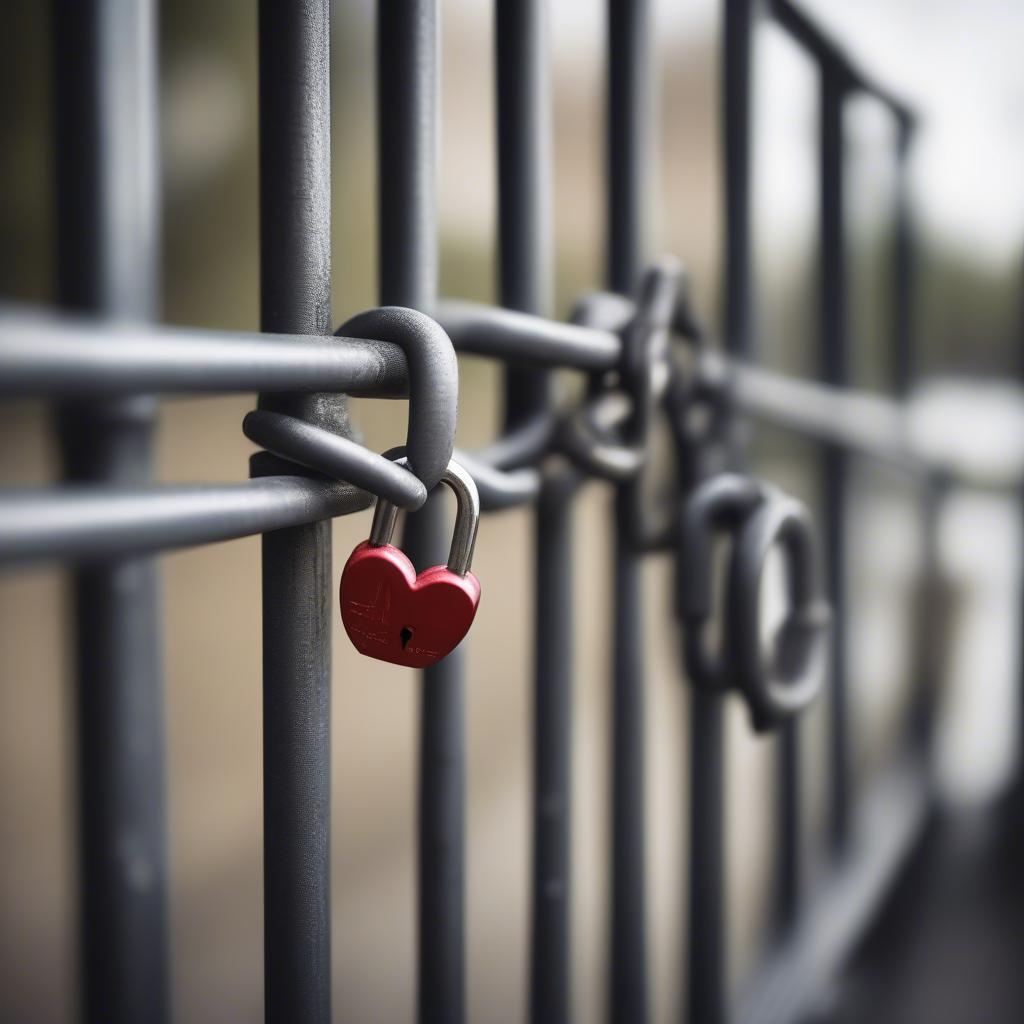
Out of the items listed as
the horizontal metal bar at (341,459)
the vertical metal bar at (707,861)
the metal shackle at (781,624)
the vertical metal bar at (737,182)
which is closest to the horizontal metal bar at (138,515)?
Result: the horizontal metal bar at (341,459)

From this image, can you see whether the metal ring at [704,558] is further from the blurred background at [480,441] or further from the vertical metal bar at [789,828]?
the vertical metal bar at [789,828]

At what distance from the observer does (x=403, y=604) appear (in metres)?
0.27

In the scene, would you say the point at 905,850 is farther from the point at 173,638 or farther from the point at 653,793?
the point at 173,638

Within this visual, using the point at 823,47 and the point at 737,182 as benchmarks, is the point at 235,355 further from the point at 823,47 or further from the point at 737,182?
the point at 823,47

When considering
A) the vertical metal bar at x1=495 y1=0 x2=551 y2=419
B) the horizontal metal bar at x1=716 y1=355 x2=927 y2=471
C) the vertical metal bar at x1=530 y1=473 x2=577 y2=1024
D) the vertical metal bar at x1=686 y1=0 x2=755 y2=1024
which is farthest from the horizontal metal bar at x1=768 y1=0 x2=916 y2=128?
the vertical metal bar at x1=530 y1=473 x2=577 y2=1024

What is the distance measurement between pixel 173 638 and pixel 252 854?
215mm

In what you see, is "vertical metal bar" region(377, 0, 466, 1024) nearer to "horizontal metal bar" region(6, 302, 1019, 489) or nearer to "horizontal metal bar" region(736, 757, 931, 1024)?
"horizontal metal bar" region(6, 302, 1019, 489)

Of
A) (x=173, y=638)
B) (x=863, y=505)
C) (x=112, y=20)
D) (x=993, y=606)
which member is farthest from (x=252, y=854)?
(x=993, y=606)

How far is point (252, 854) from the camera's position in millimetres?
824

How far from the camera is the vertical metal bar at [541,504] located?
0.42 m

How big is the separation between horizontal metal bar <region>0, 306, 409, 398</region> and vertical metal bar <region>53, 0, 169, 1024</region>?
0.02m

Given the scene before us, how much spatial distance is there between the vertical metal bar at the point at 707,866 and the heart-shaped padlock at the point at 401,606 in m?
0.36

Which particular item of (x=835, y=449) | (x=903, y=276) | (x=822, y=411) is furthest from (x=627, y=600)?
(x=903, y=276)

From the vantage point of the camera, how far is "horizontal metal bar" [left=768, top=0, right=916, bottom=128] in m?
0.78
